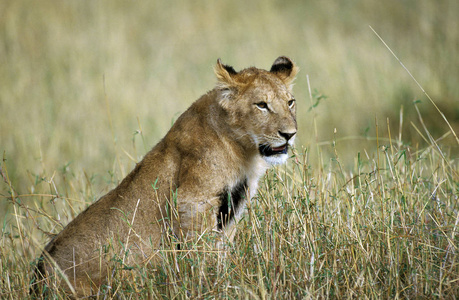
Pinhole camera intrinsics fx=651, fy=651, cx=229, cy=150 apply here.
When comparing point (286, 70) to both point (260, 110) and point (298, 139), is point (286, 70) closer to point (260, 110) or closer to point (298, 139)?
Result: point (260, 110)

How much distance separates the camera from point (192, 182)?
197 inches

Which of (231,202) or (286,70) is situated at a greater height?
(286,70)

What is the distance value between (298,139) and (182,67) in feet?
18.8

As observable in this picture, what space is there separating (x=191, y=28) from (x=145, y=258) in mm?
11418

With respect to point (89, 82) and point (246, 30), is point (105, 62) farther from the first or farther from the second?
point (246, 30)

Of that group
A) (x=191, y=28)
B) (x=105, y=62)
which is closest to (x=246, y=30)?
(x=191, y=28)

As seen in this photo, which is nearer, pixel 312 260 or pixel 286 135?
pixel 312 260

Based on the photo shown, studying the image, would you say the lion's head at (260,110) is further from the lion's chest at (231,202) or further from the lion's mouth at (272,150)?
the lion's chest at (231,202)

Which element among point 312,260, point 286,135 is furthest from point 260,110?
point 312,260

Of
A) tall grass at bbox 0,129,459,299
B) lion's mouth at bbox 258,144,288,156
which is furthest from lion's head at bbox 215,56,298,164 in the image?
tall grass at bbox 0,129,459,299

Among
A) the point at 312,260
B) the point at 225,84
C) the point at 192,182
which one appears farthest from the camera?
the point at 225,84

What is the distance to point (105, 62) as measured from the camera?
44.4 ft

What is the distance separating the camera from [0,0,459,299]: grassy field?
455 centimetres

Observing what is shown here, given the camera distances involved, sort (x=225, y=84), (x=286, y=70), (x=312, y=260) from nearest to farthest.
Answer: (x=312, y=260), (x=225, y=84), (x=286, y=70)
